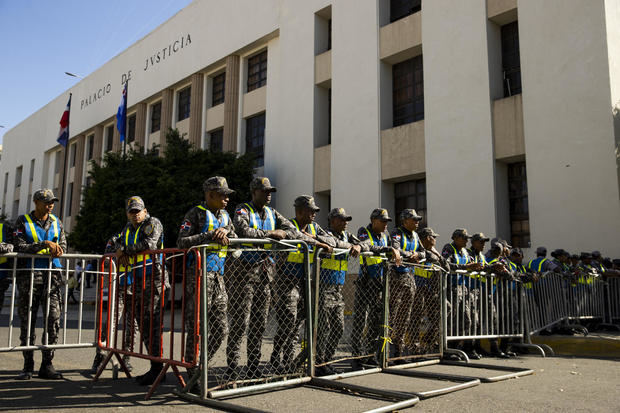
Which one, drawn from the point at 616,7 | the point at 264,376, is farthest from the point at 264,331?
the point at 616,7

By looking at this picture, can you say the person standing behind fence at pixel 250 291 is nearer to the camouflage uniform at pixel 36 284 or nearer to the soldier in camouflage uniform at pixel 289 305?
the soldier in camouflage uniform at pixel 289 305

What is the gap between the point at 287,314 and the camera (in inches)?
218

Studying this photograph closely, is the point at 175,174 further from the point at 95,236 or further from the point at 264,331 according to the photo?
the point at 264,331

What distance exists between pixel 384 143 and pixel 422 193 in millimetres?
2049

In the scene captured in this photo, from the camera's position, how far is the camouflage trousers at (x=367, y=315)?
6.32 meters

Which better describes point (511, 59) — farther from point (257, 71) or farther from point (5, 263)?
point (5, 263)

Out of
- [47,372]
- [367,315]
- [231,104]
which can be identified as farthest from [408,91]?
[47,372]

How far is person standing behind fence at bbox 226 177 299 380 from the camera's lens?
206 inches

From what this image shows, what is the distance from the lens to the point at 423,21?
16.3 metres

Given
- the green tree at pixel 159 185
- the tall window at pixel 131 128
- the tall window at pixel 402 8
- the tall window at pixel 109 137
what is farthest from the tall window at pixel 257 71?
the tall window at pixel 109 137

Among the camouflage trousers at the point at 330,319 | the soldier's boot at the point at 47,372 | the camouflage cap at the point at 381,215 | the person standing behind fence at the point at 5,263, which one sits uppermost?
the camouflage cap at the point at 381,215

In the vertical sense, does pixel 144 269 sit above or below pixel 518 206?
below

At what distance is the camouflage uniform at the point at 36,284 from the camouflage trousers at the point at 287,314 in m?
2.56

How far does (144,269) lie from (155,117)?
24.7 meters
